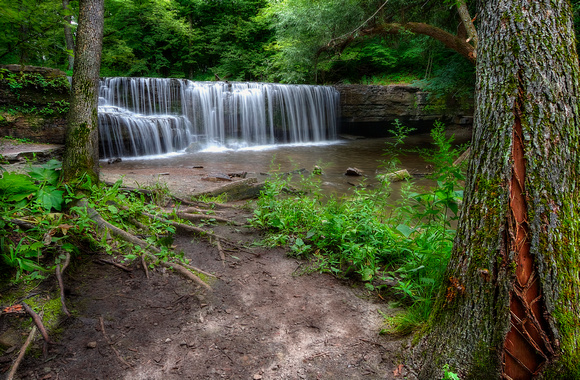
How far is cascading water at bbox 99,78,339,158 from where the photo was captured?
1120 centimetres

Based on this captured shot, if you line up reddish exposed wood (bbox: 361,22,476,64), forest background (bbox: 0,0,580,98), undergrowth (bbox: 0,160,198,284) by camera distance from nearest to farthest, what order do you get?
undergrowth (bbox: 0,160,198,284)
reddish exposed wood (bbox: 361,22,476,64)
forest background (bbox: 0,0,580,98)

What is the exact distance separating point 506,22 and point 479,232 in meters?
1.09

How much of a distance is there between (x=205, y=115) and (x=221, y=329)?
12388 millimetres

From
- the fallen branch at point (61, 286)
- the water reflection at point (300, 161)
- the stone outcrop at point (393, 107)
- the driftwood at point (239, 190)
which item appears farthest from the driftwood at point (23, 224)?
the stone outcrop at point (393, 107)

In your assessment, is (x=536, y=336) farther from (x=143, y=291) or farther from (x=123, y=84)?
(x=123, y=84)

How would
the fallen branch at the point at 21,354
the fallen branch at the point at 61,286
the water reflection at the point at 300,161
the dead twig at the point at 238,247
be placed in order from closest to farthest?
the fallen branch at the point at 21,354
the fallen branch at the point at 61,286
the dead twig at the point at 238,247
the water reflection at the point at 300,161

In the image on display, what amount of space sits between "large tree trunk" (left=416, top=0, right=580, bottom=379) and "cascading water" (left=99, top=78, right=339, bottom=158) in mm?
11224

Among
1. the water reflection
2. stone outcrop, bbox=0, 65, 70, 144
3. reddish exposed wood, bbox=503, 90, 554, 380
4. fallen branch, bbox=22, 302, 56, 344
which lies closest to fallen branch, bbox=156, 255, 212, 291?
fallen branch, bbox=22, 302, 56, 344

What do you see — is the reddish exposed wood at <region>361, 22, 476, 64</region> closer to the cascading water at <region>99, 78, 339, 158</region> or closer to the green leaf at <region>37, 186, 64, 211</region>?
the cascading water at <region>99, 78, 339, 158</region>

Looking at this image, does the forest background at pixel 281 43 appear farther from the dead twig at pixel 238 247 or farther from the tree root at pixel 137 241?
the dead twig at pixel 238 247

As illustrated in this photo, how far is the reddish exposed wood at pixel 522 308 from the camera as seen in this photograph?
1572 mm

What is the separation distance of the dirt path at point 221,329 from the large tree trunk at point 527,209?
65cm

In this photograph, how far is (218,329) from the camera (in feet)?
7.63

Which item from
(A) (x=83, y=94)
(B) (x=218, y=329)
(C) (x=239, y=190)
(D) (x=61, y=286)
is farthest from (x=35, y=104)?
(B) (x=218, y=329)
